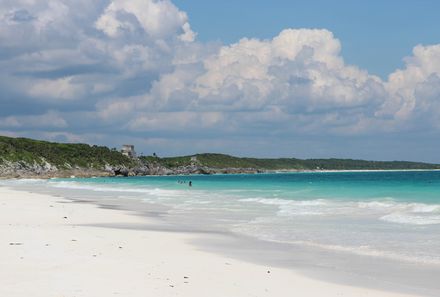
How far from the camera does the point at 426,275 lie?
13984mm

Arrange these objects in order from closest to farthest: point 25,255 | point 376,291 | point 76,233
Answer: point 376,291, point 25,255, point 76,233

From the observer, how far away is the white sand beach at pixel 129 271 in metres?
11.4

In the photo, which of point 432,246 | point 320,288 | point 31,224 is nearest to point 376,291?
point 320,288

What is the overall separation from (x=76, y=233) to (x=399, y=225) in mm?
13966

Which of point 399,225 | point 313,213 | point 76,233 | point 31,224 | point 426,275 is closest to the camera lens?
point 426,275

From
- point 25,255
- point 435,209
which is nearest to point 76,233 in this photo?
point 25,255

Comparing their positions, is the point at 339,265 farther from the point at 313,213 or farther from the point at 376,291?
the point at 313,213

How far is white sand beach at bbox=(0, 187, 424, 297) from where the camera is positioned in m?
11.4

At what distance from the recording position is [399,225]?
2591 cm

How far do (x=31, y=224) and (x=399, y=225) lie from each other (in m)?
15.9

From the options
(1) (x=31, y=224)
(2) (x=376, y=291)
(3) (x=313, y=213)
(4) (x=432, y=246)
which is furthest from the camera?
(3) (x=313, y=213)

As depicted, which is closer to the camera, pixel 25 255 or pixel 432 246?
pixel 25 255

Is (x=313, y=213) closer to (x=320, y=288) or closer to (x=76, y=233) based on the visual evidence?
(x=76, y=233)

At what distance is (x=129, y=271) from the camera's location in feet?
44.1
